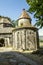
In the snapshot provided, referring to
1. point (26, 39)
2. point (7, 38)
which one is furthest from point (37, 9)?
point (7, 38)

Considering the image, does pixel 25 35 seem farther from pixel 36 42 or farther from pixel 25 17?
pixel 25 17

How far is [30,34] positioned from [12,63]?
20338mm

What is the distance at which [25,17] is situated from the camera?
44688 mm

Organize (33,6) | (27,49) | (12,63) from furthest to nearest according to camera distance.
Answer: (27,49)
(33,6)
(12,63)

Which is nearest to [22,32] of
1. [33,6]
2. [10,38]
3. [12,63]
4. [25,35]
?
[25,35]

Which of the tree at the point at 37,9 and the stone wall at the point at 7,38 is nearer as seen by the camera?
the tree at the point at 37,9

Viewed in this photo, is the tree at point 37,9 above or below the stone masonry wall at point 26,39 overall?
above

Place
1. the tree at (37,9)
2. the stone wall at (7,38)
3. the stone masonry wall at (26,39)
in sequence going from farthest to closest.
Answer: the stone wall at (7,38) < the stone masonry wall at (26,39) < the tree at (37,9)

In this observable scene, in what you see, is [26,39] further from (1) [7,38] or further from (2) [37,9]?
(2) [37,9]

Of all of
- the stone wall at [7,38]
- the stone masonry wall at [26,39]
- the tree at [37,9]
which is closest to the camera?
the tree at [37,9]

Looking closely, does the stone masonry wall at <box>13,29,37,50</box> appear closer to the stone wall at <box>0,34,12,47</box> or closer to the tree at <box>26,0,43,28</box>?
the stone wall at <box>0,34,12,47</box>

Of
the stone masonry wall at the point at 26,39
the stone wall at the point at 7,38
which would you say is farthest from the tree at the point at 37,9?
the stone wall at the point at 7,38

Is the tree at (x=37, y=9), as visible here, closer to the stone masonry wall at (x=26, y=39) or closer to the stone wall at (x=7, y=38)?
the stone masonry wall at (x=26, y=39)

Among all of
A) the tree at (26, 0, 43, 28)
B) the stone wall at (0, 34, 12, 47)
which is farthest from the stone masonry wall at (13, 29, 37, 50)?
the tree at (26, 0, 43, 28)
